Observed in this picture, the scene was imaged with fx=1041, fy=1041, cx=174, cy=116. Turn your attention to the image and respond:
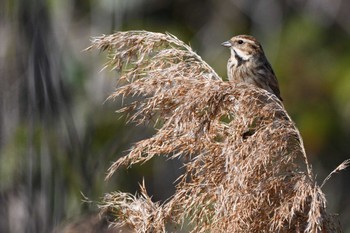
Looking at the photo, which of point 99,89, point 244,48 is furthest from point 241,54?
point 99,89

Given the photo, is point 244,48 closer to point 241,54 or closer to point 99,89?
point 241,54

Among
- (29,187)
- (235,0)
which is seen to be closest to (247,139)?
(29,187)

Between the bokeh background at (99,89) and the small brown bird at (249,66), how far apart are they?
2.90 ft

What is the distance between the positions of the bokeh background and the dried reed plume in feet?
3.39

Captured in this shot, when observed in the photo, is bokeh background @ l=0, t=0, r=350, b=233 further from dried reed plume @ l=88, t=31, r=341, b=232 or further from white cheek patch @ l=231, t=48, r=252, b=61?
dried reed plume @ l=88, t=31, r=341, b=232

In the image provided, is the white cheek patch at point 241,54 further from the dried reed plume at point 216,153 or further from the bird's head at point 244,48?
the dried reed plume at point 216,153

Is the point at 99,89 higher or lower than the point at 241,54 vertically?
lower

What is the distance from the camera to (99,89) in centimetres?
716

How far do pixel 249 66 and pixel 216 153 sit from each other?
1.89 meters

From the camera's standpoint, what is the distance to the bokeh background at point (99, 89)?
5.88m

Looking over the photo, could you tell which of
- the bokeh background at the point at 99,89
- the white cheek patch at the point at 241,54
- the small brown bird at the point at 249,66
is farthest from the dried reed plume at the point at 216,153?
the white cheek patch at the point at 241,54

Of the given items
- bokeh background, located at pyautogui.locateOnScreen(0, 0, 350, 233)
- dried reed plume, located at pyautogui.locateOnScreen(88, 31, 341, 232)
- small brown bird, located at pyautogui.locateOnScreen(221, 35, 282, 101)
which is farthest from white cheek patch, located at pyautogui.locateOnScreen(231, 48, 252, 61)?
dried reed plume, located at pyautogui.locateOnScreen(88, 31, 341, 232)

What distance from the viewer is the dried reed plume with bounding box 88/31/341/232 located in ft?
11.0

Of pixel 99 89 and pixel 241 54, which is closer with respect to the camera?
pixel 241 54
